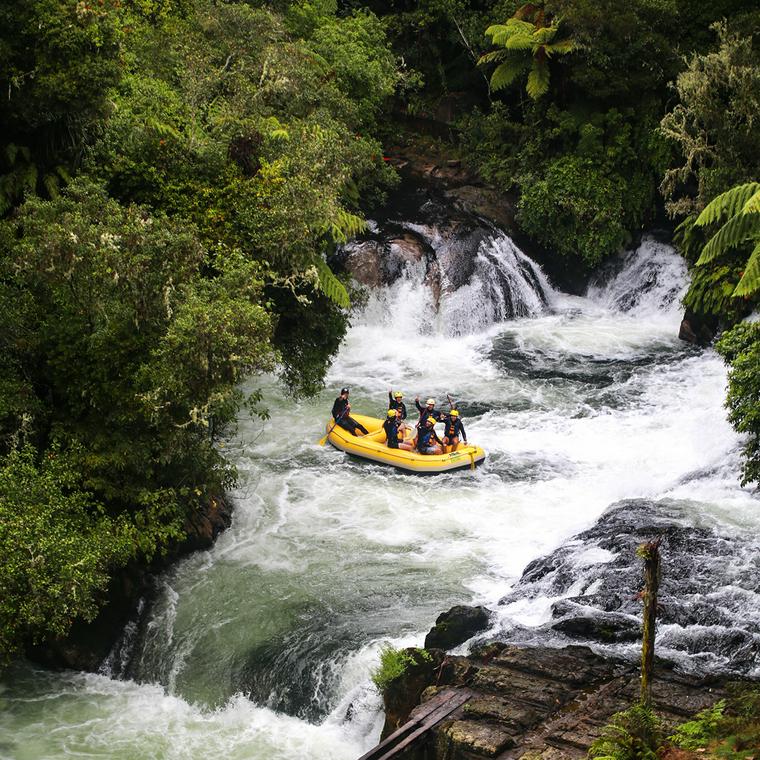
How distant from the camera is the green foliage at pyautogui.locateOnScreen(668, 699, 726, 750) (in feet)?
28.7

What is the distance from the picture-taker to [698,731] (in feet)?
29.2

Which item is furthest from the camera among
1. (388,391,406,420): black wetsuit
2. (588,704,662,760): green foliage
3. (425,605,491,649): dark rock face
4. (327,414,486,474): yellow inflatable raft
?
(388,391,406,420): black wetsuit

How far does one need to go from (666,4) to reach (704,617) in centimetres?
1638

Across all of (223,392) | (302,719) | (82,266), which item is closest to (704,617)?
(302,719)

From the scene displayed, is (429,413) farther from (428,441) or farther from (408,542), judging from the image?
(408,542)

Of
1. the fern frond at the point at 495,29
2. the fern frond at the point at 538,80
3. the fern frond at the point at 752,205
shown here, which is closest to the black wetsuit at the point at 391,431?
the fern frond at the point at 752,205

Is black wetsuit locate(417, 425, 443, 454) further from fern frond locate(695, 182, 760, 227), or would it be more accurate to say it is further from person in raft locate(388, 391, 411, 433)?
fern frond locate(695, 182, 760, 227)

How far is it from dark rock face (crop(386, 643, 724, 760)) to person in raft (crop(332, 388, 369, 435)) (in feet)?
22.1

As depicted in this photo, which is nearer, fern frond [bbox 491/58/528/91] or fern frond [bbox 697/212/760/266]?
fern frond [bbox 697/212/760/266]

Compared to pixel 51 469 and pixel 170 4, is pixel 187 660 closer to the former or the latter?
pixel 51 469

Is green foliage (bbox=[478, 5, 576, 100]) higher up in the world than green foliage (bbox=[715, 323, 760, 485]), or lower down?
higher up

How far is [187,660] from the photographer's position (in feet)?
40.8

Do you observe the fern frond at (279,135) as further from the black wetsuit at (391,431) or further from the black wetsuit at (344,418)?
the black wetsuit at (391,431)

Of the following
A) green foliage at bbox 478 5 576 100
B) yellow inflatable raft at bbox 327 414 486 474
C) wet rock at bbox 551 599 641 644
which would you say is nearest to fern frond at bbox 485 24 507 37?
green foliage at bbox 478 5 576 100
